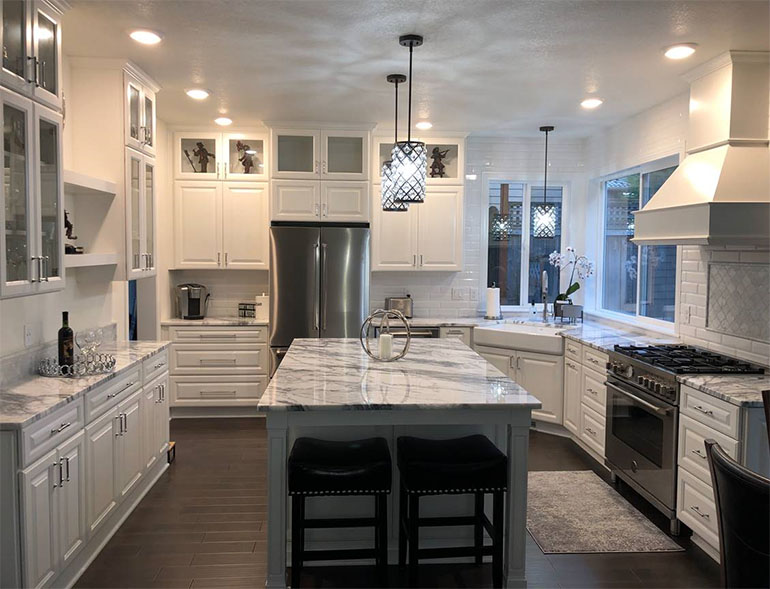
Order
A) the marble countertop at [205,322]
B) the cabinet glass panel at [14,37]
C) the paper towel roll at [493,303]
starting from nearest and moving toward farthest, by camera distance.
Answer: the cabinet glass panel at [14,37], the marble countertop at [205,322], the paper towel roll at [493,303]

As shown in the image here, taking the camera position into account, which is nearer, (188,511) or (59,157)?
(59,157)

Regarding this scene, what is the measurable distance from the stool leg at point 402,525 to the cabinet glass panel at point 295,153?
3.57 m

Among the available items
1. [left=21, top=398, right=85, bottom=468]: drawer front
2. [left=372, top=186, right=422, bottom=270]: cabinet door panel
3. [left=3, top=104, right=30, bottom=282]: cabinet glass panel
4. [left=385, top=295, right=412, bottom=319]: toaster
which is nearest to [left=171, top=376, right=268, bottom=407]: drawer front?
[left=385, top=295, right=412, bottom=319]: toaster

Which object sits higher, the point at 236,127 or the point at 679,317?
the point at 236,127

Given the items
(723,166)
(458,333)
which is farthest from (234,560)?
(723,166)

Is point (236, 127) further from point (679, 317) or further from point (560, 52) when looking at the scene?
point (679, 317)

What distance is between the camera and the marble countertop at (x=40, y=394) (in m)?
2.53

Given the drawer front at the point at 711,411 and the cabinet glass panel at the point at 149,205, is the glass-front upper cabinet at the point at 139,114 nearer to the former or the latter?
the cabinet glass panel at the point at 149,205

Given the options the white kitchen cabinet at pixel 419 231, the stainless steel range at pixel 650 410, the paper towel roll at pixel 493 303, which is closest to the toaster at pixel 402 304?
the white kitchen cabinet at pixel 419 231

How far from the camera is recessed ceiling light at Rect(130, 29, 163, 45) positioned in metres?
3.39

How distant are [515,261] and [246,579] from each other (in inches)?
173

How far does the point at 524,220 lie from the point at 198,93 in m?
3.43

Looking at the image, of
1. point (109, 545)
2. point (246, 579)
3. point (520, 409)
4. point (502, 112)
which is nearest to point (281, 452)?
point (246, 579)

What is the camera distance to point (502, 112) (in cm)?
528
